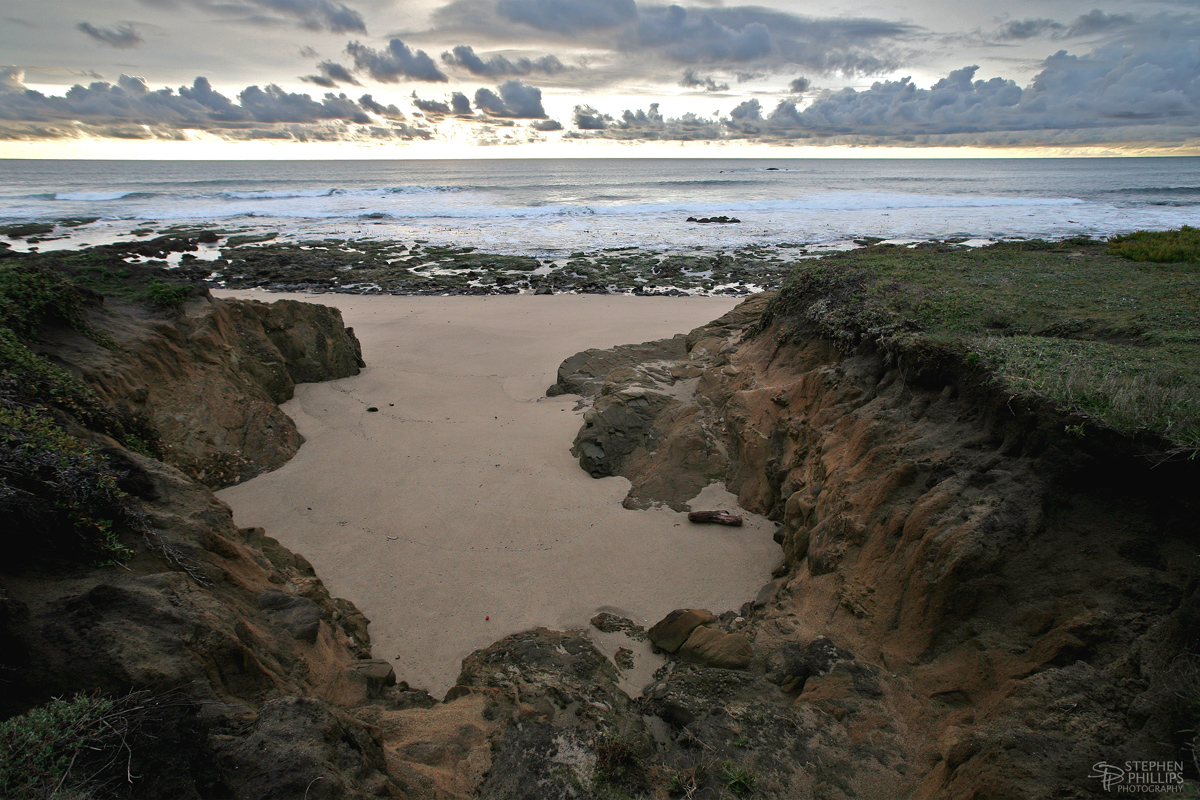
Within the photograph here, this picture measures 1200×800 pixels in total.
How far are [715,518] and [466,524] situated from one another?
111 inches

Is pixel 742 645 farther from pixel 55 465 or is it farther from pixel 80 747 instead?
pixel 55 465

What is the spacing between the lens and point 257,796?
2.38 metres

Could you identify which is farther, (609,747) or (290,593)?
(290,593)

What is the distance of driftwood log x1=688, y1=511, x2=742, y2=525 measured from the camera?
20.7 ft

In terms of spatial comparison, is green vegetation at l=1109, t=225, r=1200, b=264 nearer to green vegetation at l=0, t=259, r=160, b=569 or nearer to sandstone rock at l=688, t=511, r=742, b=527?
sandstone rock at l=688, t=511, r=742, b=527

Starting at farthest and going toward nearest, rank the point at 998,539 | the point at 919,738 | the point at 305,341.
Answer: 1. the point at 305,341
2. the point at 998,539
3. the point at 919,738

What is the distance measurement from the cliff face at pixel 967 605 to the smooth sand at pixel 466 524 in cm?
101

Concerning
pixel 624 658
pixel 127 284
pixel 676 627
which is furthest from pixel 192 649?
pixel 127 284

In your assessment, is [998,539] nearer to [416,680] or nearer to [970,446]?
[970,446]

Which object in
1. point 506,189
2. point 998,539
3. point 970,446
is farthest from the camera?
point 506,189

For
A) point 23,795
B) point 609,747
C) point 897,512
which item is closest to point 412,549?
point 609,747

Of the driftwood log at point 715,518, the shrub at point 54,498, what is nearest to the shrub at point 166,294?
the shrub at point 54,498

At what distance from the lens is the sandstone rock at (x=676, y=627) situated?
15.3 ft

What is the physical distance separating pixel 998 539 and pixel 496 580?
4205 millimetres
